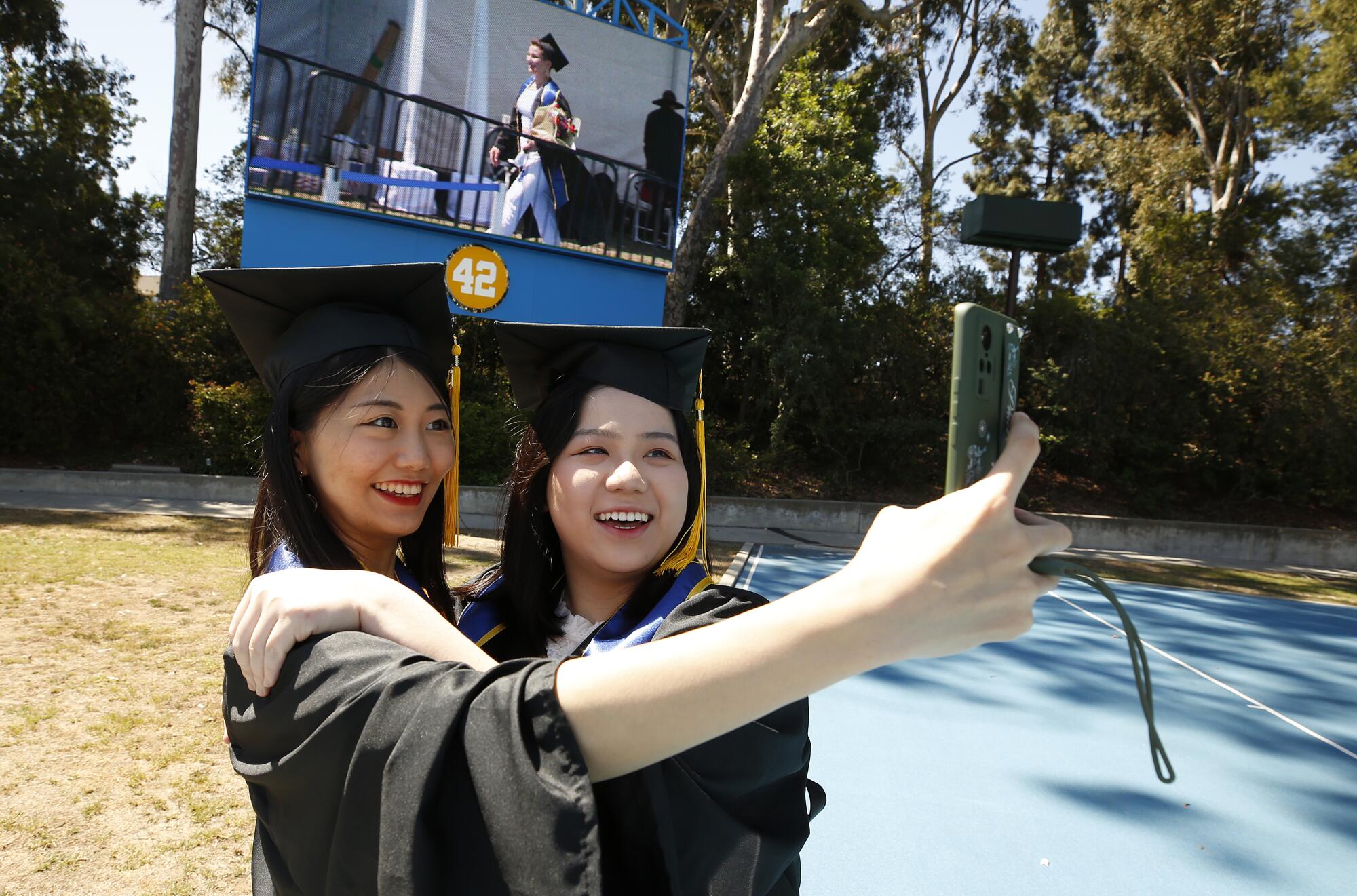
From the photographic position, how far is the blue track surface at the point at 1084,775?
315 centimetres

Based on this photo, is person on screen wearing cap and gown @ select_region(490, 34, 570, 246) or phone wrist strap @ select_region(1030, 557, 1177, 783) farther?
person on screen wearing cap and gown @ select_region(490, 34, 570, 246)

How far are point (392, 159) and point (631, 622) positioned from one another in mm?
10391

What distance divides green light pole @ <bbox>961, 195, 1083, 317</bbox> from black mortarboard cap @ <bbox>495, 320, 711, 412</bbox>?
692 millimetres

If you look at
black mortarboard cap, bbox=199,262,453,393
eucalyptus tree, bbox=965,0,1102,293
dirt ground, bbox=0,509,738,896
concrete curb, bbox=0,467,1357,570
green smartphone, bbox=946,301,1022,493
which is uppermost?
eucalyptus tree, bbox=965,0,1102,293

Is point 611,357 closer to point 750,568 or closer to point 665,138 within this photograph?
point 750,568

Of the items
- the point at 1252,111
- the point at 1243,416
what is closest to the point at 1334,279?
the point at 1252,111

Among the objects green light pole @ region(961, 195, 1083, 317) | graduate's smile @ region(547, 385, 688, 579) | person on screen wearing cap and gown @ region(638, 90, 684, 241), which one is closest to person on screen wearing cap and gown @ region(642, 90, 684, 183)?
person on screen wearing cap and gown @ region(638, 90, 684, 241)

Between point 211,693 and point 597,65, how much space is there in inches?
381

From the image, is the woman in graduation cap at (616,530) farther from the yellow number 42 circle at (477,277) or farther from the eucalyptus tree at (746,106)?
the eucalyptus tree at (746,106)

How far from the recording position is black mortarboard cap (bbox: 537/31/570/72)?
1138cm

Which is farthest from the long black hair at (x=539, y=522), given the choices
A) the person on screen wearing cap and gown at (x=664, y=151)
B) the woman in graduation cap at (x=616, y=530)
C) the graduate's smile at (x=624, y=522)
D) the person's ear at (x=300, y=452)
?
the person on screen wearing cap and gown at (x=664, y=151)

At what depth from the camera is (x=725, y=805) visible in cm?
96

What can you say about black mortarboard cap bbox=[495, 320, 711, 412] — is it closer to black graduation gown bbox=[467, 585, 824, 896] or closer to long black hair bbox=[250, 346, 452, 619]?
long black hair bbox=[250, 346, 452, 619]

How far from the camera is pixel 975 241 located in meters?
1.07
